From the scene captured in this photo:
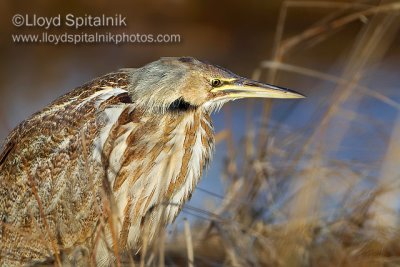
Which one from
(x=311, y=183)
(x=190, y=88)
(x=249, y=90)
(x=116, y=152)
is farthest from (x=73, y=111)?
(x=311, y=183)

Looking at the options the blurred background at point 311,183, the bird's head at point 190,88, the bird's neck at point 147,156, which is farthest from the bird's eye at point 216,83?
the blurred background at point 311,183

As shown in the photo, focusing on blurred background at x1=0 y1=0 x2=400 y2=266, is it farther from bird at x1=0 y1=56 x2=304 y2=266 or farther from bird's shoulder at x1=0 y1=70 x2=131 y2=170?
bird's shoulder at x1=0 y1=70 x2=131 y2=170

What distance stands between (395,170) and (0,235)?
1500 millimetres

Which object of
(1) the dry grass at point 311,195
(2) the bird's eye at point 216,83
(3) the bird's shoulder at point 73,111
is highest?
(2) the bird's eye at point 216,83

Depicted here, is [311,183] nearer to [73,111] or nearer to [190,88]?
[190,88]

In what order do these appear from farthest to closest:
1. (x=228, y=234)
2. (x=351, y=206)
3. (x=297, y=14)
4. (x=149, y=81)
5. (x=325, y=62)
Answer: (x=297, y=14) < (x=325, y=62) < (x=351, y=206) < (x=228, y=234) < (x=149, y=81)

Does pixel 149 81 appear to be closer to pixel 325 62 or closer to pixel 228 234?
pixel 228 234

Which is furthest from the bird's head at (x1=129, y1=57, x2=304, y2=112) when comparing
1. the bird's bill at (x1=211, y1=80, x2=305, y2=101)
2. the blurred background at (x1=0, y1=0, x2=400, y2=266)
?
the blurred background at (x1=0, y1=0, x2=400, y2=266)

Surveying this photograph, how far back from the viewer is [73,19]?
7316 millimetres

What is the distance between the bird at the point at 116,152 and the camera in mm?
2906

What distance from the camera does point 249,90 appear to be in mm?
2930

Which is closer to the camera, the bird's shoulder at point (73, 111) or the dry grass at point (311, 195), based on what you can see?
the bird's shoulder at point (73, 111)

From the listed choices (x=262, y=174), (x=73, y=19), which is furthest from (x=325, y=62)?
(x=262, y=174)

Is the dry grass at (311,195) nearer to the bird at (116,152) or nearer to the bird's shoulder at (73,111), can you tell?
the bird at (116,152)
